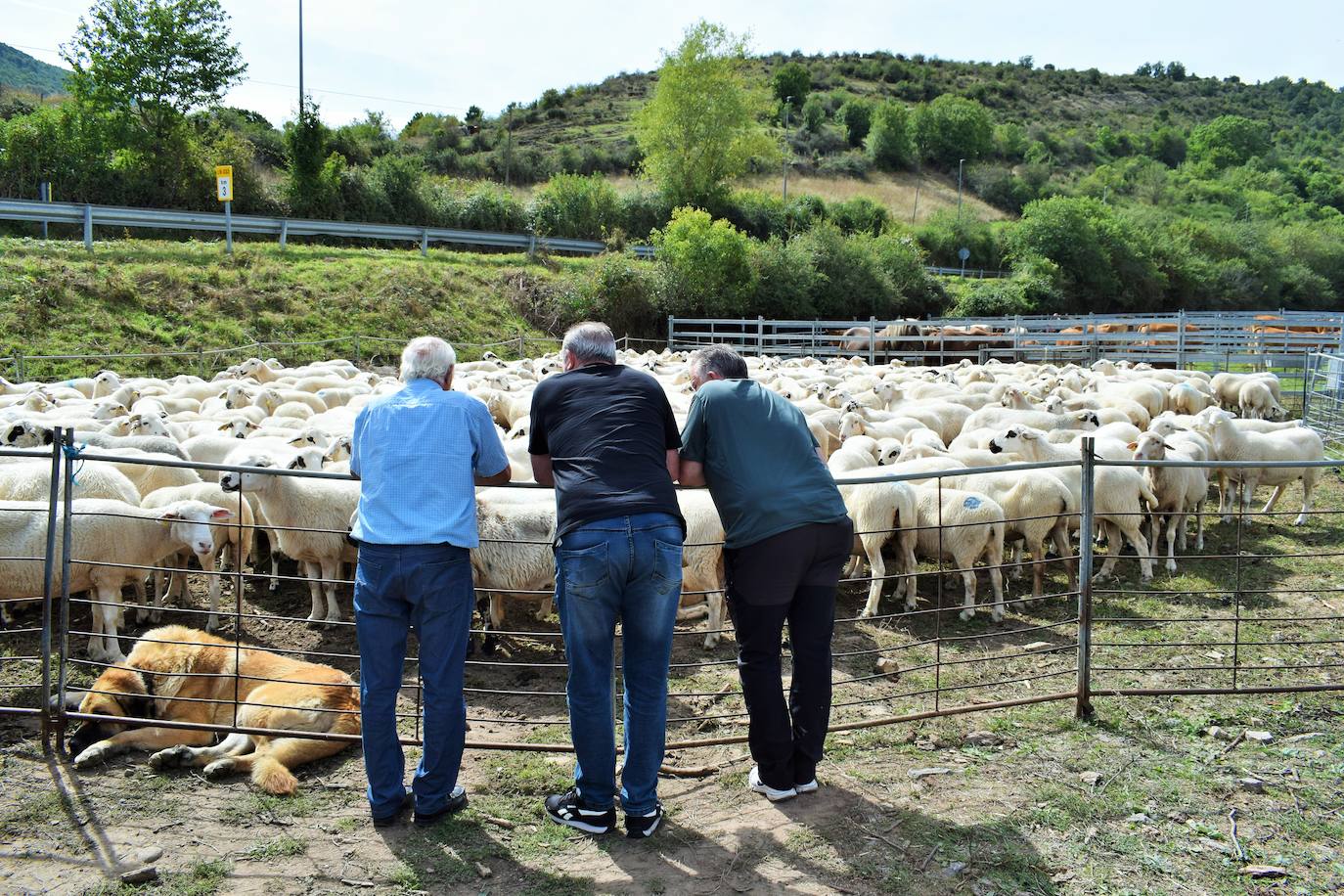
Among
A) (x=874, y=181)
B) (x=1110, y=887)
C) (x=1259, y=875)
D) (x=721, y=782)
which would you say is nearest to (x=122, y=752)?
(x=721, y=782)

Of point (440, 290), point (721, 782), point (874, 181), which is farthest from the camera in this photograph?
point (874, 181)

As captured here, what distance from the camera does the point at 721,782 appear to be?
5191mm

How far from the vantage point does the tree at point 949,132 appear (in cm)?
9612

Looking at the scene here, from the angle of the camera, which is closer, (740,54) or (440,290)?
(440,290)

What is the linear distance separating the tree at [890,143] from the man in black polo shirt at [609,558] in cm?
9198

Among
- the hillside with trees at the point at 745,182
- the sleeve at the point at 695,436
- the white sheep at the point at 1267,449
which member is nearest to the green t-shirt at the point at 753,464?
the sleeve at the point at 695,436

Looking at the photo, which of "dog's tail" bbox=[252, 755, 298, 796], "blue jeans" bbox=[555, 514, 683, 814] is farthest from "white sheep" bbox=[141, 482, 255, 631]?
"blue jeans" bbox=[555, 514, 683, 814]

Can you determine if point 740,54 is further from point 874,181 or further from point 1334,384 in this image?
point 1334,384

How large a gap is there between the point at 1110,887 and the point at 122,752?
198 inches

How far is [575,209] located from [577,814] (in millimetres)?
42280

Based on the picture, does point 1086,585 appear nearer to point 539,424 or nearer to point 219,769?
point 539,424

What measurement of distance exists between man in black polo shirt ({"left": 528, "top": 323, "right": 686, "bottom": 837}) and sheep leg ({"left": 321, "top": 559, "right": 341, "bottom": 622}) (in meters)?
4.32

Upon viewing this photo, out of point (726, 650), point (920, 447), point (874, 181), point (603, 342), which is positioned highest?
point (874, 181)

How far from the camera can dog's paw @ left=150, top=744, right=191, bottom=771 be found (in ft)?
17.1
